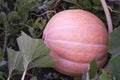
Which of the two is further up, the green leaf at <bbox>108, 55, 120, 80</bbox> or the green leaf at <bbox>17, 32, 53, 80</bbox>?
the green leaf at <bbox>17, 32, 53, 80</bbox>

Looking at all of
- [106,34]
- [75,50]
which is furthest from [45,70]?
[106,34]

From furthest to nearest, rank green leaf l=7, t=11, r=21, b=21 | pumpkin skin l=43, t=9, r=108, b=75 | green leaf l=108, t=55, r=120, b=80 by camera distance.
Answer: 1. green leaf l=7, t=11, r=21, b=21
2. pumpkin skin l=43, t=9, r=108, b=75
3. green leaf l=108, t=55, r=120, b=80

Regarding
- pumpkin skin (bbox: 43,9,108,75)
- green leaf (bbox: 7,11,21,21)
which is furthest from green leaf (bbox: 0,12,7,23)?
pumpkin skin (bbox: 43,9,108,75)

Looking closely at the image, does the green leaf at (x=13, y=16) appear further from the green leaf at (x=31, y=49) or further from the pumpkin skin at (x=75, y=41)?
the green leaf at (x=31, y=49)

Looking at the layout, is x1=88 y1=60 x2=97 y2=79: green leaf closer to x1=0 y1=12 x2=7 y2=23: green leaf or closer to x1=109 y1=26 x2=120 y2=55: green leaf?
x1=109 y1=26 x2=120 y2=55: green leaf

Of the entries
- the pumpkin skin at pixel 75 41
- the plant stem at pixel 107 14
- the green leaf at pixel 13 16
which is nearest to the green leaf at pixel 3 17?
the green leaf at pixel 13 16
